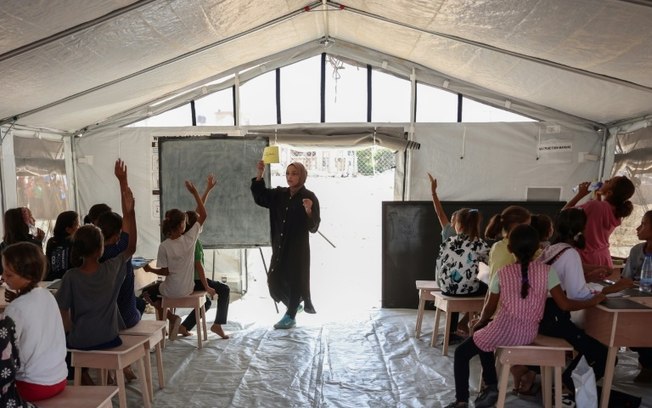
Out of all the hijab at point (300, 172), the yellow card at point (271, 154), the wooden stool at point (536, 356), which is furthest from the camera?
the yellow card at point (271, 154)

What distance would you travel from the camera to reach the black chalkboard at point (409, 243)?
462 cm

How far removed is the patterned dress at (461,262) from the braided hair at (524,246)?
92 centimetres

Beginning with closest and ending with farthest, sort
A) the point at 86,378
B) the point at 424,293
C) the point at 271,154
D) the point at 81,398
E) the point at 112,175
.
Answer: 1. the point at 81,398
2. the point at 86,378
3. the point at 424,293
4. the point at 271,154
5. the point at 112,175

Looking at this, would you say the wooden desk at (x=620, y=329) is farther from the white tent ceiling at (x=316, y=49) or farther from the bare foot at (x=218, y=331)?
the bare foot at (x=218, y=331)

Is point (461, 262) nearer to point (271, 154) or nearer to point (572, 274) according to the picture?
point (572, 274)

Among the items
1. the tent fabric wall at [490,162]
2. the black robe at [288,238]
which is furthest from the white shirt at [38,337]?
the tent fabric wall at [490,162]

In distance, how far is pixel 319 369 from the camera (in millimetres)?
3109

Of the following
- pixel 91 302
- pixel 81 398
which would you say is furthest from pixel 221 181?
pixel 81 398

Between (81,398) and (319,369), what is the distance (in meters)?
1.70

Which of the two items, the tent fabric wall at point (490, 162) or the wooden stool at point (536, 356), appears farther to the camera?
the tent fabric wall at point (490, 162)

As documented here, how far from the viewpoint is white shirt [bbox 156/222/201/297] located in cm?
331

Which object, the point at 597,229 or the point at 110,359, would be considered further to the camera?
the point at 597,229

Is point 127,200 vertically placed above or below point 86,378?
above

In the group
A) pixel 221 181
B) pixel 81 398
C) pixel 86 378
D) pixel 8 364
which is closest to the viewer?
pixel 8 364
